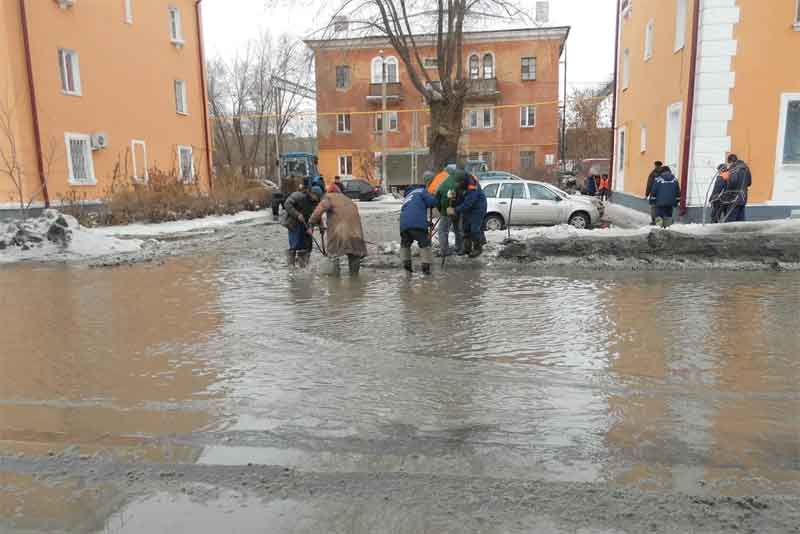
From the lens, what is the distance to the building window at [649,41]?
57.4 ft

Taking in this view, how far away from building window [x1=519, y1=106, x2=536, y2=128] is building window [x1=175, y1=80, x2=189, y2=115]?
81.3 feet

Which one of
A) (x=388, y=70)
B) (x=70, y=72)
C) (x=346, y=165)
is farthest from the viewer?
(x=346, y=165)

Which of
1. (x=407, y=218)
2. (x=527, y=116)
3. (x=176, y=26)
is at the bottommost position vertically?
(x=407, y=218)

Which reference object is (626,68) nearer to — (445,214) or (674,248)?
(674,248)

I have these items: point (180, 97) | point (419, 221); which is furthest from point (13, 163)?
point (419, 221)

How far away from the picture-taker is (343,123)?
44.8 metres

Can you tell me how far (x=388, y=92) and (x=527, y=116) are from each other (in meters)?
10.2

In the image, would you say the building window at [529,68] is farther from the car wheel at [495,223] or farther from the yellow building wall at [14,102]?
the yellow building wall at [14,102]

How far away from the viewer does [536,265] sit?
9.67 metres

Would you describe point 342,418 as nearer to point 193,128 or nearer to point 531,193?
point 531,193

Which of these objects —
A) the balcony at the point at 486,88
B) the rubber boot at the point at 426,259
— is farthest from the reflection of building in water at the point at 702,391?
the balcony at the point at 486,88

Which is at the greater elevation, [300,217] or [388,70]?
[388,70]

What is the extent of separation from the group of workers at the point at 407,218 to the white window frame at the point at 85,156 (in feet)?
42.6

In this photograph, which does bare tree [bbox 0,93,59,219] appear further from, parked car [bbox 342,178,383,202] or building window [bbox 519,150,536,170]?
building window [bbox 519,150,536,170]
